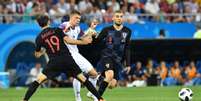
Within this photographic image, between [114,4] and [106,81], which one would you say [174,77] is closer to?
[114,4]

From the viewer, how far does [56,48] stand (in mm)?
16281

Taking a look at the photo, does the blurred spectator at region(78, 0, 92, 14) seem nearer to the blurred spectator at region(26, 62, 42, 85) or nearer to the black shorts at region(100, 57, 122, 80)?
the blurred spectator at region(26, 62, 42, 85)

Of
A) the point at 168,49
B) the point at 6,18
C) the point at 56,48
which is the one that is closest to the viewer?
the point at 56,48

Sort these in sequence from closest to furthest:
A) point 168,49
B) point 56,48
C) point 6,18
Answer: point 56,48 < point 6,18 < point 168,49

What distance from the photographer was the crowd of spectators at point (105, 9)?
30.5m

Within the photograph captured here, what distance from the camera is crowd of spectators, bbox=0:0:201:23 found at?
30.5m

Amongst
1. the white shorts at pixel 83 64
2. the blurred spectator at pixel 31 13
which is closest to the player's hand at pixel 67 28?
the white shorts at pixel 83 64

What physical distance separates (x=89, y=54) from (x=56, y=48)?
868 centimetres

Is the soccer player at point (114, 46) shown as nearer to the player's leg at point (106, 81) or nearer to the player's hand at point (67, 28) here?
the player's leg at point (106, 81)

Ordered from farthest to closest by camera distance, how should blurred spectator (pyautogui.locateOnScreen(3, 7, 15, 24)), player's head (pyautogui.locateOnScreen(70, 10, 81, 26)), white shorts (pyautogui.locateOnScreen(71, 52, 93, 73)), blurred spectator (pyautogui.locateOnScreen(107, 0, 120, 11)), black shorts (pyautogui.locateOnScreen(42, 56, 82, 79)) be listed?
blurred spectator (pyautogui.locateOnScreen(107, 0, 120, 11))
blurred spectator (pyautogui.locateOnScreen(3, 7, 15, 24))
white shorts (pyautogui.locateOnScreen(71, 52, 93, 73))
player's head (pyautogui.locateOnScreen(70, 10, 81, 26))
black shorts (pyautogui.locateOnScreen(42, 56, 82, 79))

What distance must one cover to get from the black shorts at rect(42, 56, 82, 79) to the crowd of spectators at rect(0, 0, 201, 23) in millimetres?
13036

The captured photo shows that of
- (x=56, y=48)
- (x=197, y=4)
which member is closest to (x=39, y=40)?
(x=56, y=48)

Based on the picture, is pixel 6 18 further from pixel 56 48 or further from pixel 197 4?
pixel 56 48

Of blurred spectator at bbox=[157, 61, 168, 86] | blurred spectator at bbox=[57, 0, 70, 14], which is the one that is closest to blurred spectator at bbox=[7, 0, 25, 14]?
blurred spectator at bbox=[57, 0, 70, 14]
